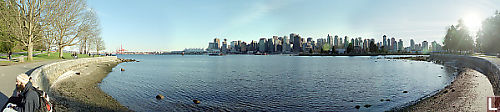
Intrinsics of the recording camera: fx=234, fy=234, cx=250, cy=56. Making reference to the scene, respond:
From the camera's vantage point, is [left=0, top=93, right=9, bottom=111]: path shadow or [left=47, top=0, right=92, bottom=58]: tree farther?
[left=47, top=0, right=92, bottom=58]: tree

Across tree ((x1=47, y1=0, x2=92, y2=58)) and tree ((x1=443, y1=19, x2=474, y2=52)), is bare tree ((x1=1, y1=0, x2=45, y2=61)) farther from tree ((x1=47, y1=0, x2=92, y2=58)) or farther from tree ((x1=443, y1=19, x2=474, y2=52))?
tree ((x1=443, y1=19, x2=474, y2=52))

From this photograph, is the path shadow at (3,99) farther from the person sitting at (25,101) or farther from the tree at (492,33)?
the tree at (492,33)

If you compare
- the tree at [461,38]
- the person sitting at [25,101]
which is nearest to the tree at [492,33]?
the tree at [461,38]

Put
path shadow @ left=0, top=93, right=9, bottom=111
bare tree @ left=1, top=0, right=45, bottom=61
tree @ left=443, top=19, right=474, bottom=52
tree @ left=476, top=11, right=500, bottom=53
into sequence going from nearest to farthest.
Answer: path shadow @ left=0, top=93, right=9, bottom=111 < bare tree @ left=1, top=0, right=45, bottom=61 < tree @ left=476, top=11, right=500, bottom=53 < tree @ left=443, top=19, right=474, bottom=52

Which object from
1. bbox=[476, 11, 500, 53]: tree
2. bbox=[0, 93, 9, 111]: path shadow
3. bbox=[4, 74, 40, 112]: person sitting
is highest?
bbox=[476, 11, 500, 53]: tree

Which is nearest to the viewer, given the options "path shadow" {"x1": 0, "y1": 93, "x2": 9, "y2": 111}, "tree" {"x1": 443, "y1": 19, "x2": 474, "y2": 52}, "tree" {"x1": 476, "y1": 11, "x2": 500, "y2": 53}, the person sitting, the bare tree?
the person sitting

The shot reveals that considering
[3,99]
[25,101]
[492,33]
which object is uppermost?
[492,33]

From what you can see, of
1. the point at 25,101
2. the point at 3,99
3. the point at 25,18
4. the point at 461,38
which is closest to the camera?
the point at 25,101

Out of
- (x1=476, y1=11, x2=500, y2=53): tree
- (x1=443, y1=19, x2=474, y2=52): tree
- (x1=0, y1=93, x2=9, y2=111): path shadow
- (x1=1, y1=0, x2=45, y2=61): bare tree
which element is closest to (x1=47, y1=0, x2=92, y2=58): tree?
(x1=1, y1=0, x2=45, y2=61): bare tree

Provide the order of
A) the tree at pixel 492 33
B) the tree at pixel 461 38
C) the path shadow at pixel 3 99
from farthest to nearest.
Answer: the tree at pixel 461 38, the tree at pixel 492 33, the path shadow at pixel 3 99

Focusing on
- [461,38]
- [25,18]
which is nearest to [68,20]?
[25,18]

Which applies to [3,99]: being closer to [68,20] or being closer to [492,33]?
[68,20]

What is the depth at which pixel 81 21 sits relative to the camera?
51.1 metres

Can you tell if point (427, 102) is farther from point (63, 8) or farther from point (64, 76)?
point (63, 8)
